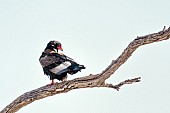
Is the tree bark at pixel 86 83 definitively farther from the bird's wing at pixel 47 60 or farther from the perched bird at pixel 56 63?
the bird's wing at pixel 47 60

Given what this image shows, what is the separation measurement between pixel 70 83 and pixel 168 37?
156 cm

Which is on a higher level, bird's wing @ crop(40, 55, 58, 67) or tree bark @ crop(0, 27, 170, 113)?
bird's wing @ crop(40, 55, 58, 67)

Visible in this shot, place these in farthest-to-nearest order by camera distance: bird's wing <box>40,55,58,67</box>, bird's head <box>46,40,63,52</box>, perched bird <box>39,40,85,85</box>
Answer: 1. bird's head <box>46,40,63,52</box>
2. bird's wing <box>40,55,58,67</box>
3. perched bird <box>39,40,85,85</box>

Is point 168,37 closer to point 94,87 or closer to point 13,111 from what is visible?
point 94,87

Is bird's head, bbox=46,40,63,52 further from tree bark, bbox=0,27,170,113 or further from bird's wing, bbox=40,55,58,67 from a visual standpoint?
tree bark, bbox=0,27,170,113

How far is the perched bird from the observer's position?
19.4ft

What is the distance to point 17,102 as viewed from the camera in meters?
5.43

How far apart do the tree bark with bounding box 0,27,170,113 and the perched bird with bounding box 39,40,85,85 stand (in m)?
0.46

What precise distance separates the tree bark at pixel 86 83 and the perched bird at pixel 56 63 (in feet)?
1.52

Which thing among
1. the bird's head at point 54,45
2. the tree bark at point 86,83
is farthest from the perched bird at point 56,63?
the tree bark at point 86,83

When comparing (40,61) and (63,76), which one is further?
(40,61)

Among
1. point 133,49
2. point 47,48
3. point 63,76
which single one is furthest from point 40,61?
point 133,49

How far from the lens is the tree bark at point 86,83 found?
4.67m

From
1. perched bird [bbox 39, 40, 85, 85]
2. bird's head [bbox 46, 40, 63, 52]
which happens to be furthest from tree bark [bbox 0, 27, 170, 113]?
bird's head [bbox 46, 40, 63, 52]
